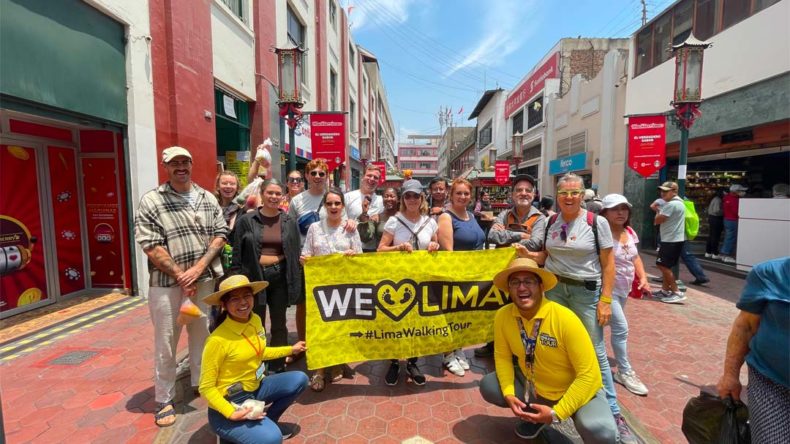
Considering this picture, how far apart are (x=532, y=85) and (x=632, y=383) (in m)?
25.7

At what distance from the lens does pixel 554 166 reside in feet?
67.2

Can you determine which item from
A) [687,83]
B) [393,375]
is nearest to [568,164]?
[687,83]

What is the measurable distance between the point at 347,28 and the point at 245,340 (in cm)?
2169

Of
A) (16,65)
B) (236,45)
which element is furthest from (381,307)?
(236,45)

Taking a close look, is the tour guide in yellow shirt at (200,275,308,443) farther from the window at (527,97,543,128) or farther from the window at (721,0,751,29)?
the window at (527,97,543,128)

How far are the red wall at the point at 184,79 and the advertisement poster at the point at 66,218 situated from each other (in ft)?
4.00

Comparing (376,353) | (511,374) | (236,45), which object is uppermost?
(236,45)

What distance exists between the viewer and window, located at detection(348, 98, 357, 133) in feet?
71.3

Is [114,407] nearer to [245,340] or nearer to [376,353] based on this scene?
[245,340]

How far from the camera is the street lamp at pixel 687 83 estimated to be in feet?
21.2

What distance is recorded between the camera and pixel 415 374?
343cm

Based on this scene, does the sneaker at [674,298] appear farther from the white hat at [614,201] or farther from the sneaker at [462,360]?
the sneaker at [462,360]

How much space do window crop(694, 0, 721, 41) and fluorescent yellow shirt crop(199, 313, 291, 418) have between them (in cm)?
1341

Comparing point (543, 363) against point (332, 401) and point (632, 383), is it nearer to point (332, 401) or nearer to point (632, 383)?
point (632, 383)
